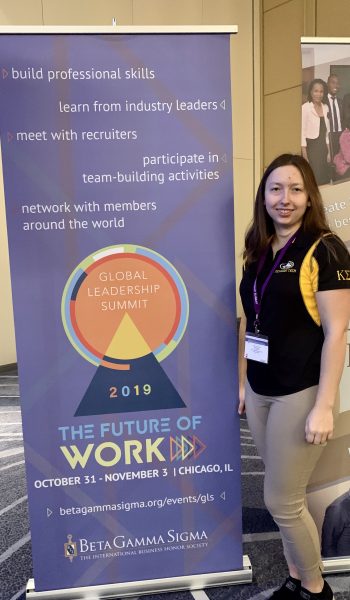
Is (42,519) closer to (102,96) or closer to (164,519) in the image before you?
(164,519)

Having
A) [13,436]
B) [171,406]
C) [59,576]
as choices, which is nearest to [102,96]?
[171,406]

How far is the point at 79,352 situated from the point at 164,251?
0.47m

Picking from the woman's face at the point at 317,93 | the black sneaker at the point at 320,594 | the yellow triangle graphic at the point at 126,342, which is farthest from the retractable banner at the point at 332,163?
the yellow triangle graphic at the point at 126,342

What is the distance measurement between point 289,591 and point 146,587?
54 centimetres

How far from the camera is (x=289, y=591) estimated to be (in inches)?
72.1

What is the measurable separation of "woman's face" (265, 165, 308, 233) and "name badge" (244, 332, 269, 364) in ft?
1.24

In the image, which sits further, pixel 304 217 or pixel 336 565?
pixel 336 565

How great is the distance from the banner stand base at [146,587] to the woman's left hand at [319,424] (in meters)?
0.77

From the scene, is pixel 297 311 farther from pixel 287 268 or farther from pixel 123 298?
pixel 123 298

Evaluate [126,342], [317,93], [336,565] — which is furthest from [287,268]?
[336,565]

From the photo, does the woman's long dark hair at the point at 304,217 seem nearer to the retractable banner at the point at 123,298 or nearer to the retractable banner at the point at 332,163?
the retractable banner at the point at 123,298

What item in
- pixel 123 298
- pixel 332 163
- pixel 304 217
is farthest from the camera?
pixel 332 163

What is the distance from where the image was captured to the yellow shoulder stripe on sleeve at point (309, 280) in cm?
152

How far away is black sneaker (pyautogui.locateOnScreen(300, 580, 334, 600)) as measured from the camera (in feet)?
5.79
